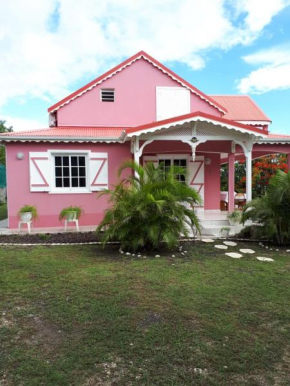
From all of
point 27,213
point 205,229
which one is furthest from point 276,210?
point 27,213

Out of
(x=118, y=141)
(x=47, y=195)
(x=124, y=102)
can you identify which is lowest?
(x=47, y=195)

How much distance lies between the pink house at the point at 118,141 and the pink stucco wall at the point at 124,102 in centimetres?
4

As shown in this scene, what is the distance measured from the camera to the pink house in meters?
9.53

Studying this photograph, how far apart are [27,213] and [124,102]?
5.97m

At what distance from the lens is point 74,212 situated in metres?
9.25

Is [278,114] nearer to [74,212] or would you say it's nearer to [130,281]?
[74,212]

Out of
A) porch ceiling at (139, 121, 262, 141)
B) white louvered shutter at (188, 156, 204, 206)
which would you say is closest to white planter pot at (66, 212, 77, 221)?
porch ceiling at (139, 121, 262, 141)

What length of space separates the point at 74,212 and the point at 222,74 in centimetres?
1146

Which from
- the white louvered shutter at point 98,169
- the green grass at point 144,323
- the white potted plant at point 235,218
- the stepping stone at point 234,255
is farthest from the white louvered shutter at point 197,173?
the green grass at point 144,323

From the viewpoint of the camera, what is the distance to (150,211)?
634 cm

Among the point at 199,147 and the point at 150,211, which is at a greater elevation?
the point at 199,147

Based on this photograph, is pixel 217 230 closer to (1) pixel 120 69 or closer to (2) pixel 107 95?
(2) pixel 107 95

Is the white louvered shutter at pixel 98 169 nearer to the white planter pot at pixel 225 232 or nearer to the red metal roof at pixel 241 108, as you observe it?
the white planter pot at pixel 225 232

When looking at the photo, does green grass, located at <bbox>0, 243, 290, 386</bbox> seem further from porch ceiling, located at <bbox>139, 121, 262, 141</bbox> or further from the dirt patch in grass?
porch ceiling, located at <bbox>139, 121, 262, 141</bbox>
